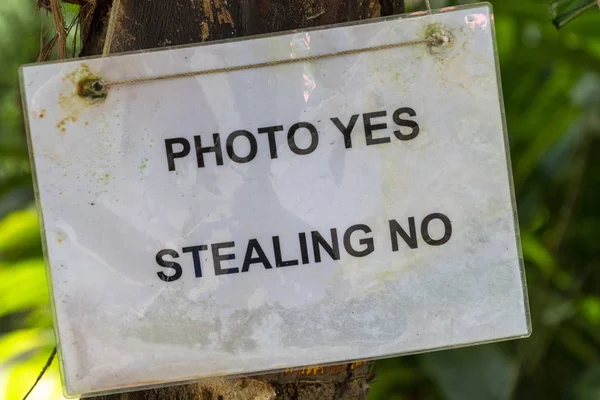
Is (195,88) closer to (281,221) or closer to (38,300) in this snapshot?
(281,221)

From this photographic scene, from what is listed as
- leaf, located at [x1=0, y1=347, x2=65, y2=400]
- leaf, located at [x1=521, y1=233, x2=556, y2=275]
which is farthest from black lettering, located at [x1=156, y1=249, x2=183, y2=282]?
leaf, located at [x1=521, y1=233, x2=556, y2=275]

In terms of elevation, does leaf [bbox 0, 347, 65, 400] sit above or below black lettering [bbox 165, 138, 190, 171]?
below

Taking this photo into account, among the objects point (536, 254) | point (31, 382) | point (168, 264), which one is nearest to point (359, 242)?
point (168, 264)

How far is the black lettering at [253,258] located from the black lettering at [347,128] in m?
0.09

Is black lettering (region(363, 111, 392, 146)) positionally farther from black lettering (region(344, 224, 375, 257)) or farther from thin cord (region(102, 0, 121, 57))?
thin cord (region(102, 0, 121, 57))

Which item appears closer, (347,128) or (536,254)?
(347,128)

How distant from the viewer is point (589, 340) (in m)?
1.57

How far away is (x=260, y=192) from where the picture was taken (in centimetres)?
45

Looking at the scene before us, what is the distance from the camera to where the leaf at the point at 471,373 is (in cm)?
117

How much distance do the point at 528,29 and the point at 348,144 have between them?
1150 mm

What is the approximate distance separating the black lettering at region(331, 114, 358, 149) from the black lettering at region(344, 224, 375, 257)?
56mm

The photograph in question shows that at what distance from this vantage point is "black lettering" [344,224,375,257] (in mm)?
450

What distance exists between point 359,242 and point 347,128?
0.08m

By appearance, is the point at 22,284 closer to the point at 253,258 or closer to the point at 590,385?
the point at 253,258
